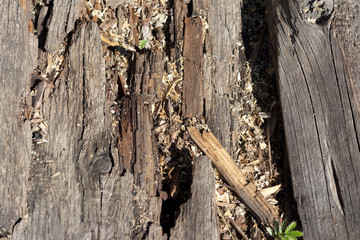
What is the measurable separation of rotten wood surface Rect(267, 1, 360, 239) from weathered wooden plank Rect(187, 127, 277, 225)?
0.98 ft

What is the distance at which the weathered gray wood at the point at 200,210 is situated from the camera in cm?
342

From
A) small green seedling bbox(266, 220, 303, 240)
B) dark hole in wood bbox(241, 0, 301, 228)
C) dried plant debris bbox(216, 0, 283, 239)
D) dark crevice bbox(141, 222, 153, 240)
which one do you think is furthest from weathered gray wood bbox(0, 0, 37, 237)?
small green seedling bbox(266, 220, 303, 240)

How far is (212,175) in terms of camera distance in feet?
11.8

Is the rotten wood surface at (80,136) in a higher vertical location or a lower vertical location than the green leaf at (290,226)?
higher

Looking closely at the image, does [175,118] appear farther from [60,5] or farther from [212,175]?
[60,5]

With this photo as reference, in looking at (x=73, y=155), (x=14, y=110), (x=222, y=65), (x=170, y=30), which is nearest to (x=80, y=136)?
(x=73, y=155)

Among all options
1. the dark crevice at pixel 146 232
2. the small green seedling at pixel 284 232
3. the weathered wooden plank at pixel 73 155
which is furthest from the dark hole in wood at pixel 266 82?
the weathered wooden plank at pixel 73 155

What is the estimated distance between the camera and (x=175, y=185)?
12.0ft

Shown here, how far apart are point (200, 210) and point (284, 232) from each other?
0.80 metres

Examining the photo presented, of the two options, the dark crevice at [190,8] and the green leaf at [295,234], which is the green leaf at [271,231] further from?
the dark crevice at [190,8]

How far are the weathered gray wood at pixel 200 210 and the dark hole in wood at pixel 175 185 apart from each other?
0.23 feet

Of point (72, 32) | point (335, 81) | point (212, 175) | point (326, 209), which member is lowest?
point (326, 209)

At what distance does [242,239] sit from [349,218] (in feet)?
3.03

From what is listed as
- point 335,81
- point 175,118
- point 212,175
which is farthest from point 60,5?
point 335,81
